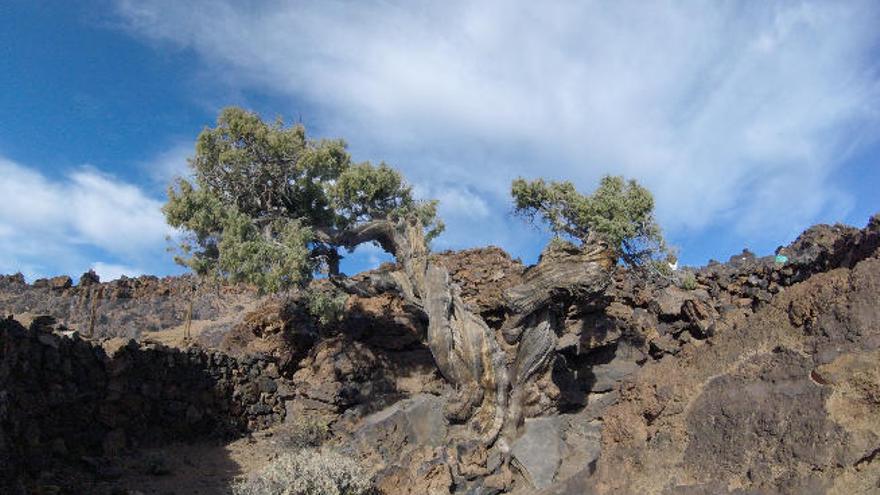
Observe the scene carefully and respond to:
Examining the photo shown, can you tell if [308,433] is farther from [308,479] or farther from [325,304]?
[308,479]

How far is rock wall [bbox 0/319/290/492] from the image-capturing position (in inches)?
371

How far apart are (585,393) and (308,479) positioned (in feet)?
17.8

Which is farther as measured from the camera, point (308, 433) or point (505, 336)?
point (308, 433)

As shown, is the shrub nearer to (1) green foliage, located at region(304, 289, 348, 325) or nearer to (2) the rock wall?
(2) the rock wall

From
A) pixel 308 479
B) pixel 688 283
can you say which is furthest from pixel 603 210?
pixel 308 479

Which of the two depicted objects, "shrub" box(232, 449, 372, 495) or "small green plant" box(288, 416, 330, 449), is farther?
"small green plant" box(288, 416, 330, 449)

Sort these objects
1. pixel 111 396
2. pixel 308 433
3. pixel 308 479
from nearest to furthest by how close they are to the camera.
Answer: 1. pixel 308 479
2. pixel 111 396
3. pixel 308 433

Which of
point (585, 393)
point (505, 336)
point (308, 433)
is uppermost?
point (505, 336)

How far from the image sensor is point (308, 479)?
31.2ft

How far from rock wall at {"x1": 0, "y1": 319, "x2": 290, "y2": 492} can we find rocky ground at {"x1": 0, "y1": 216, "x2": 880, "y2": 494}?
0.16 ft

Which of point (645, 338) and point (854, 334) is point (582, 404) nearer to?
point (645, 338)

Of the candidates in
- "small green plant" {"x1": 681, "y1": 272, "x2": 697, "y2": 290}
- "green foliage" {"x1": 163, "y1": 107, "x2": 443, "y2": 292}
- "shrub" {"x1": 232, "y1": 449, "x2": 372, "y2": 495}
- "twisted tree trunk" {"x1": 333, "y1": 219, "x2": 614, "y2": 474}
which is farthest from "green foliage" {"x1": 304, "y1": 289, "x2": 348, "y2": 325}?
"small green plant" {"x1": 681, "y1": 272, "x2": 697, "y2": 290}

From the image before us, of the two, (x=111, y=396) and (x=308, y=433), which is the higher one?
(x=111, y=396)

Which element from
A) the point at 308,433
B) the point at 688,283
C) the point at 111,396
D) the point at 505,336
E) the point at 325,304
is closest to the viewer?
the point at 505,336
